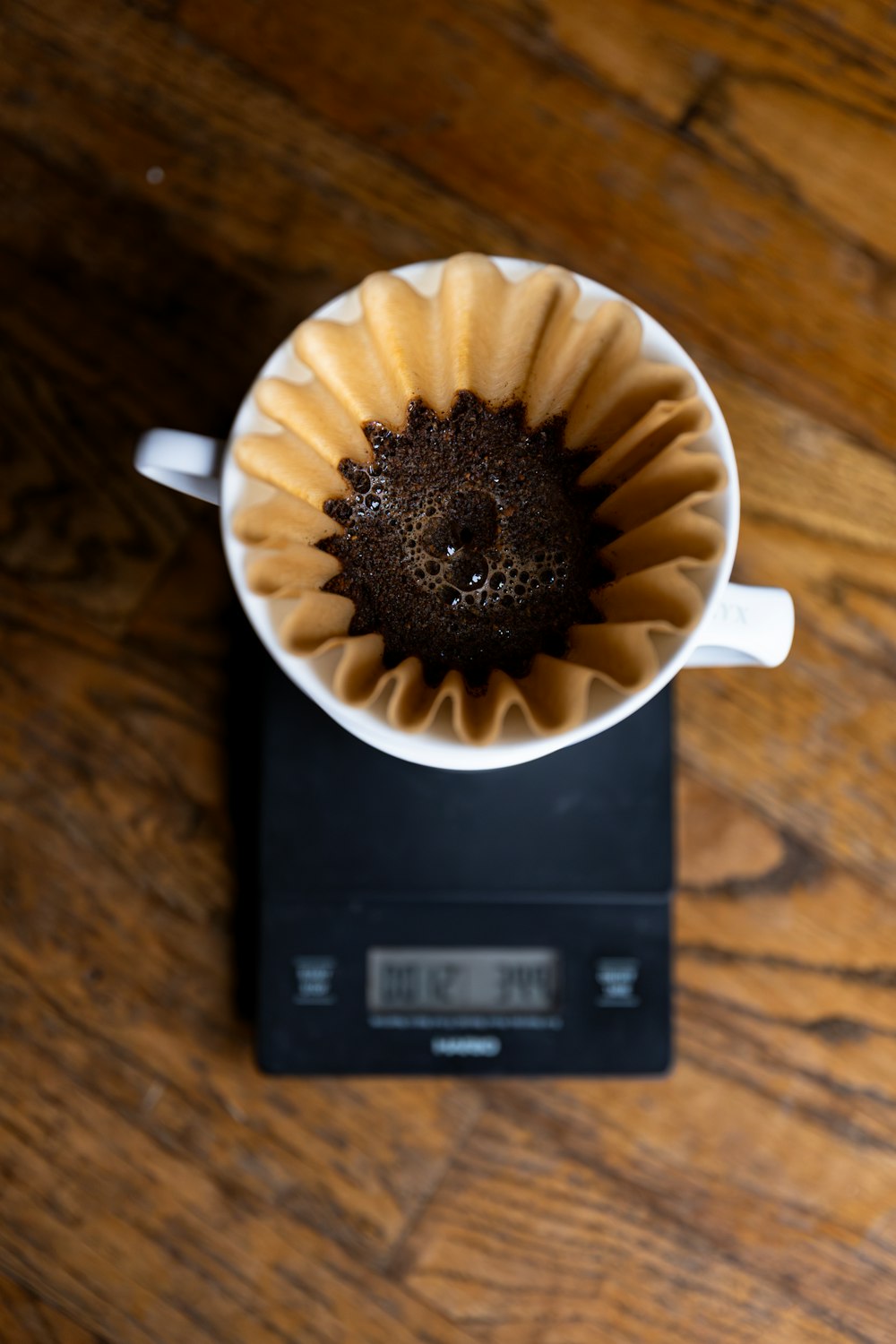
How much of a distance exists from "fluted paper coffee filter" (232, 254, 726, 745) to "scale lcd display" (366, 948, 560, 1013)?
20cm

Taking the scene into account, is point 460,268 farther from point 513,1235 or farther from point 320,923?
point 513,1235

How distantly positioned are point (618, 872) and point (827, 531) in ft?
0.78

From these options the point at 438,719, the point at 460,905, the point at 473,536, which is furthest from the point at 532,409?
the point at 460,905

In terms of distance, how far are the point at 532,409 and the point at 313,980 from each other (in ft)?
1.05

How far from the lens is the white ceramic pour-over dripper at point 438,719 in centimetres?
40

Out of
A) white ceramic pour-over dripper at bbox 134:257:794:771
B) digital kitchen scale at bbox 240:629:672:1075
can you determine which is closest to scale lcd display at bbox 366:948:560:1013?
digital kitchen scale at bbox 240:629:672:1075

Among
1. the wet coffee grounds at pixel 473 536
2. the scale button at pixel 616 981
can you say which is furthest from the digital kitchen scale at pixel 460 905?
the wet coffee grounds at pixel 473 536

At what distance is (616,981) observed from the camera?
606 mm

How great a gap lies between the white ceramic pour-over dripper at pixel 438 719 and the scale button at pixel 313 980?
0.19 metres

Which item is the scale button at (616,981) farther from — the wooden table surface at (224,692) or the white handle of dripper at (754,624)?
the white handle of dripper at (754,624)

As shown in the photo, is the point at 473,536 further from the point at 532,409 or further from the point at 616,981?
the point at 616,981

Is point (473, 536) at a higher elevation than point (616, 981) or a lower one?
higher

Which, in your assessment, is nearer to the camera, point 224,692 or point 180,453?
point 180,453

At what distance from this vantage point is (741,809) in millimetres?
645
